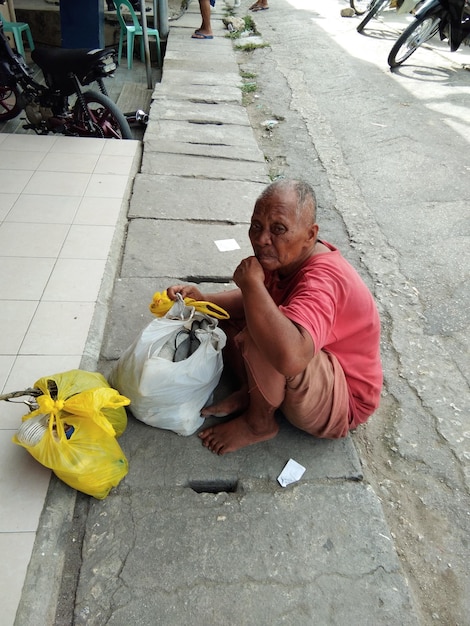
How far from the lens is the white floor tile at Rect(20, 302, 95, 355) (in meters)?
2.26

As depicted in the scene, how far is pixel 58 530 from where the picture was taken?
1.60 metres

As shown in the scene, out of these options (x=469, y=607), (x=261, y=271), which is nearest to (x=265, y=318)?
(x=261, y=271)

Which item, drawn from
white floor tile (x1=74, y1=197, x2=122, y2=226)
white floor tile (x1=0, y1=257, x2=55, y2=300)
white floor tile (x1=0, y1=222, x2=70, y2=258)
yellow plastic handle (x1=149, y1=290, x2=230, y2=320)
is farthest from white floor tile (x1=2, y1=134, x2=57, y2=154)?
yellow plastic handle (x1=149, y1=290, x2=230, y2=320)

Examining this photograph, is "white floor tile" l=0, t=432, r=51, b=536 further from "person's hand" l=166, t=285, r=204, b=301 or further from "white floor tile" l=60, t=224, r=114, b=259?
"white floor tile" l=60, t=224, r=114, b=259

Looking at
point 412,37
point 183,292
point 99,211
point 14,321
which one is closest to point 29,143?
point 99,211

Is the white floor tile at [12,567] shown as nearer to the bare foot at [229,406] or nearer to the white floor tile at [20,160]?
the bare foot at [229,406]

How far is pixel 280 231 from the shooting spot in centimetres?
153

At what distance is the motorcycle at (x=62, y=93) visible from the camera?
4.27m

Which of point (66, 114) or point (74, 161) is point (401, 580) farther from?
point (66, 114)

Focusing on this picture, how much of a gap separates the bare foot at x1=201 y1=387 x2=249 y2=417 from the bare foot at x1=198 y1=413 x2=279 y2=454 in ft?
0.25

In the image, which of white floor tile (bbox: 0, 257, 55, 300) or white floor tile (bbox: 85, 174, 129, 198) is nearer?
white floor tile (bbox: 0, 257, 55, 300)

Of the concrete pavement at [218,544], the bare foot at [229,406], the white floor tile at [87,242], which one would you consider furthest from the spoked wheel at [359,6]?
the bare foot at [229,406]

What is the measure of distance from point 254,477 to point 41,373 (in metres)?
1.01

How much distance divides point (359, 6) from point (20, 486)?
12.6 meters
